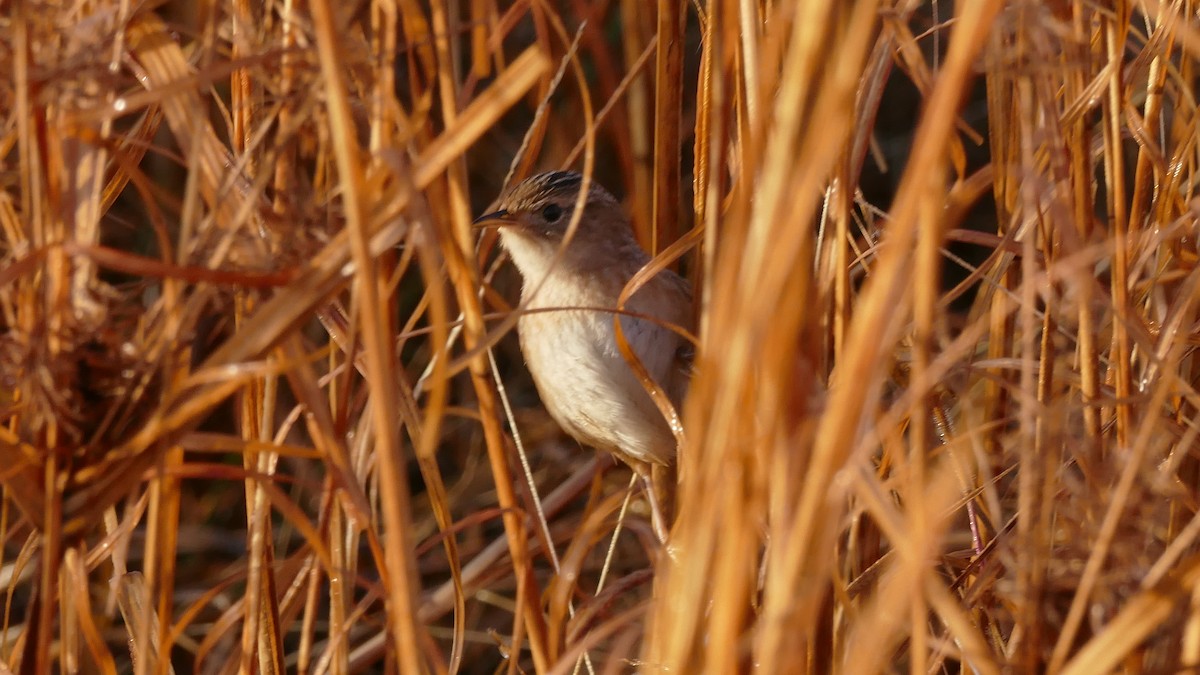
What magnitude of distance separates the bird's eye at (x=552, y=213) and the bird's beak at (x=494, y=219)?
0.25 ft

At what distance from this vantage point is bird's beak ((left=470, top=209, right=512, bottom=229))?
2.52m

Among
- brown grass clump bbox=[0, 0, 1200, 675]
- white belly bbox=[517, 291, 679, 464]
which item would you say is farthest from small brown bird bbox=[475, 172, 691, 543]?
brown grass clump bbox=[0, 0, 1200, 675]

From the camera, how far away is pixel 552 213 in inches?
105

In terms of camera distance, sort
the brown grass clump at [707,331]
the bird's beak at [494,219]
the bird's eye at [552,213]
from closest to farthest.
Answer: the brown grass clump at [707,331]
the bird's beak at [494,219]
the bird's eye at [552,213]

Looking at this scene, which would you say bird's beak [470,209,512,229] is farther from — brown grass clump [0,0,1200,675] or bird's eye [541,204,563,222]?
brown grass clump [0,0,1200,675]

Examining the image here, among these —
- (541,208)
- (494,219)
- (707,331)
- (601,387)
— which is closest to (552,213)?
(541,208)

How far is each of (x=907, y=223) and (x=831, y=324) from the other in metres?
0.78

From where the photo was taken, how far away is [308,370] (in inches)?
53.5

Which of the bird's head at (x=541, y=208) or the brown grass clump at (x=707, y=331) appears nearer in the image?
the brown grass clump at (x=707, y=331)

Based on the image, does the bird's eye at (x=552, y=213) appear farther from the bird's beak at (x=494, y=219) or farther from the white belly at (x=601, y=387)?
the white belly at (x=601, y=387)

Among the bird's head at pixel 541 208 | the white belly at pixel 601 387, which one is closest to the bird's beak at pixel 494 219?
the bird's head at pixel 541 208

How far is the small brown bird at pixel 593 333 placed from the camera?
2551 millimetres

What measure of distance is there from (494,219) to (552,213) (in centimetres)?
14

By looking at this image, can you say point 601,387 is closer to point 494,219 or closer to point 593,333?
point 593,333
